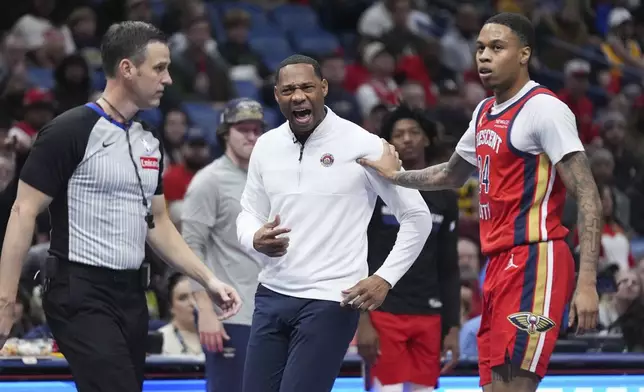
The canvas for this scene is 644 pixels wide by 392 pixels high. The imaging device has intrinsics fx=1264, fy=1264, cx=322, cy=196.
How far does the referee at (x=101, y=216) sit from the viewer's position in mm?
4711

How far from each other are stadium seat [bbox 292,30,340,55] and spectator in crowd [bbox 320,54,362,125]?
1.12 meters

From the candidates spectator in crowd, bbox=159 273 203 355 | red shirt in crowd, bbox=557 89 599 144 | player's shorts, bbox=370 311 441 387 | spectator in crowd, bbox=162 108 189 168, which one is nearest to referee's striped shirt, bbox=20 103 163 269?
player's shorts, bbox=370 311 441 387

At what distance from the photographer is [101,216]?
486 centimetres

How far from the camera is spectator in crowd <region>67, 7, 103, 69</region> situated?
12562 mm

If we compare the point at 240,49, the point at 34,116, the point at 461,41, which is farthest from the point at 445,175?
the point at 461,41

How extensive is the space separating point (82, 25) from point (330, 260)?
26.8 ft

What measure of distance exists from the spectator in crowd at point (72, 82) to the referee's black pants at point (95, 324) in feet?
21.5

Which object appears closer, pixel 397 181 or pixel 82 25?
pixel 397 181

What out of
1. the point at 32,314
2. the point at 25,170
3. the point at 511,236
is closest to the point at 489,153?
the point at 511,236

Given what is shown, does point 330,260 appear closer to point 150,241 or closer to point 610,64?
point 150,241

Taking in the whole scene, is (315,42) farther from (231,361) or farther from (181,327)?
(231,361)

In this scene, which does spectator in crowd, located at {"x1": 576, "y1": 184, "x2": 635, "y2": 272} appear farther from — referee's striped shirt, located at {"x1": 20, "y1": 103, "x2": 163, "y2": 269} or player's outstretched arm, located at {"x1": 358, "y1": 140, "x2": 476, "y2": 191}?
referee's striped shirt, located at {"x1": 20, "y1": 103, "x2": 163, "y2": 269}

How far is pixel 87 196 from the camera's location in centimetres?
484

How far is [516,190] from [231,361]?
6.54 feet
